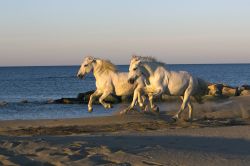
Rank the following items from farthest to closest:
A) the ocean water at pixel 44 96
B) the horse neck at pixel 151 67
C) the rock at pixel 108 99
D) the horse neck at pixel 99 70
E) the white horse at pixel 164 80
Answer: the rock at pixel 108 99 < the ocean water at pixel 44 96 < the horse neck at pixel 99 70 < the horse neck at pixel 151 67 < the white horse at pixel 164 80

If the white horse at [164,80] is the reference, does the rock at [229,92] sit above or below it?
below

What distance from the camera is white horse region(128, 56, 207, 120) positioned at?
17312 millimetres

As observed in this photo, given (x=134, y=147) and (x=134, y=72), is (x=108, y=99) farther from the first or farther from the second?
(x=134, y=147)

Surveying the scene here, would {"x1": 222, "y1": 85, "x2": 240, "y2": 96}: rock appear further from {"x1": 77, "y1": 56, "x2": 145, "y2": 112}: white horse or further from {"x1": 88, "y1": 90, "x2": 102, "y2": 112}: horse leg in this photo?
{"x1": 88, "y1": 90, "x2": 102, "y2": 112}: horse leg

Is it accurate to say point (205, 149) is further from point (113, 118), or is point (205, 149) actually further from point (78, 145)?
point (113, 118)

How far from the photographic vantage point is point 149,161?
30.1ft

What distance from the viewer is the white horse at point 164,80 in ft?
56.8

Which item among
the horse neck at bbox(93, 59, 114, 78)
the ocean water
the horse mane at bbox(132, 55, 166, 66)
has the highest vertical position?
the horse mane at bbox(132, 55, 166, 66)

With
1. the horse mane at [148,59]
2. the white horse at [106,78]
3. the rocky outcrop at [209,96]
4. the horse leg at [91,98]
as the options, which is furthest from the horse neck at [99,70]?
the rocky outcrop at [209,96]

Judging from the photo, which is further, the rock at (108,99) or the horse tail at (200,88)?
the rock at (108,99)

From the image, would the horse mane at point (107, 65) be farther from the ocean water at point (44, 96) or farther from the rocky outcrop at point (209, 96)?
the rocky outcrop at point (209, 96)

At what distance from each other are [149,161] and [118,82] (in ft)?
33.8

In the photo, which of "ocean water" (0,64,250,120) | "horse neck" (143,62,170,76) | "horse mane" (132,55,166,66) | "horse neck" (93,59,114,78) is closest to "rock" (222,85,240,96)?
"ocean water" (0,64,250,120)

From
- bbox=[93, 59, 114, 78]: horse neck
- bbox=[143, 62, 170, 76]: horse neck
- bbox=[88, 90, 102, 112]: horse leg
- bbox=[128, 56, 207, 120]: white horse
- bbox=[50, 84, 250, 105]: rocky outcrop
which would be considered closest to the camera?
bbox=[128, 56, 207, 120]: white horse
